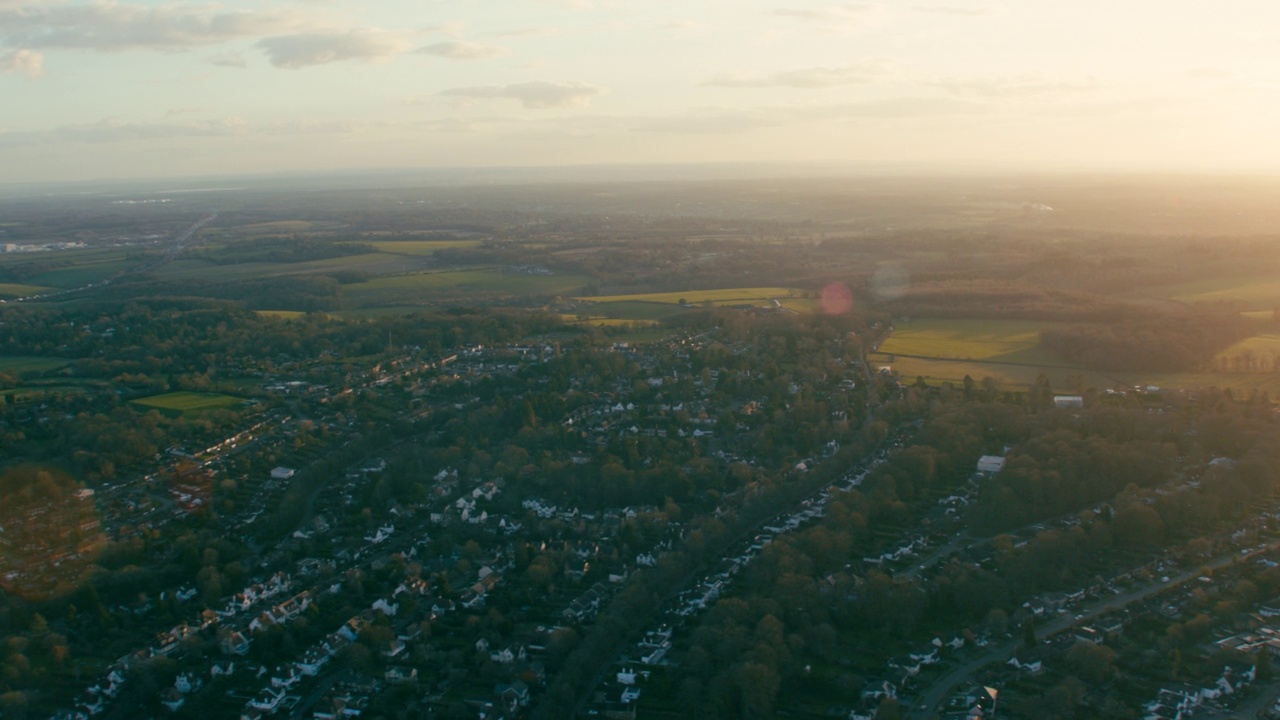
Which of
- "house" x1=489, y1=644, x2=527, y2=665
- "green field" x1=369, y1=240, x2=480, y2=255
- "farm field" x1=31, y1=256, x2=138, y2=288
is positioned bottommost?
"house" x1=489, y1=644, x2=527, y2=665

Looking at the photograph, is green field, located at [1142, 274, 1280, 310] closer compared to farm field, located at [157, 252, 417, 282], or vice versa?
green field, located at [1142, 274, 1280, 310]

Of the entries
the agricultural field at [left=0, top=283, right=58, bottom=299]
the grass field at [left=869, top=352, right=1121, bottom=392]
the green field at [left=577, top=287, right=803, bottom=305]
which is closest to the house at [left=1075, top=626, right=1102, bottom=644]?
the grass field at [left=869, top=352, right=1121, bottom=392]

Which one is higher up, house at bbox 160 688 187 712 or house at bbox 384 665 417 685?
house at bbox 384 665 417 685

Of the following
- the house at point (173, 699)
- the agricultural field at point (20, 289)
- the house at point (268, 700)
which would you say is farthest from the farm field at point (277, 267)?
the house at point (268, 700)

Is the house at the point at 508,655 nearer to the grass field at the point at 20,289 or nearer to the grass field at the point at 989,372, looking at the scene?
the grass field at the point at 989,372

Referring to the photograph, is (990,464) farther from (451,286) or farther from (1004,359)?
(451,286)

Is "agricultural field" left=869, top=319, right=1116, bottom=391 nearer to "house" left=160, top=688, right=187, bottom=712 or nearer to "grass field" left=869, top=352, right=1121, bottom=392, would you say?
"grass field" left=869, top=352, right=1121, bottom=392

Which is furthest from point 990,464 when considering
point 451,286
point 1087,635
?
point 451,286
